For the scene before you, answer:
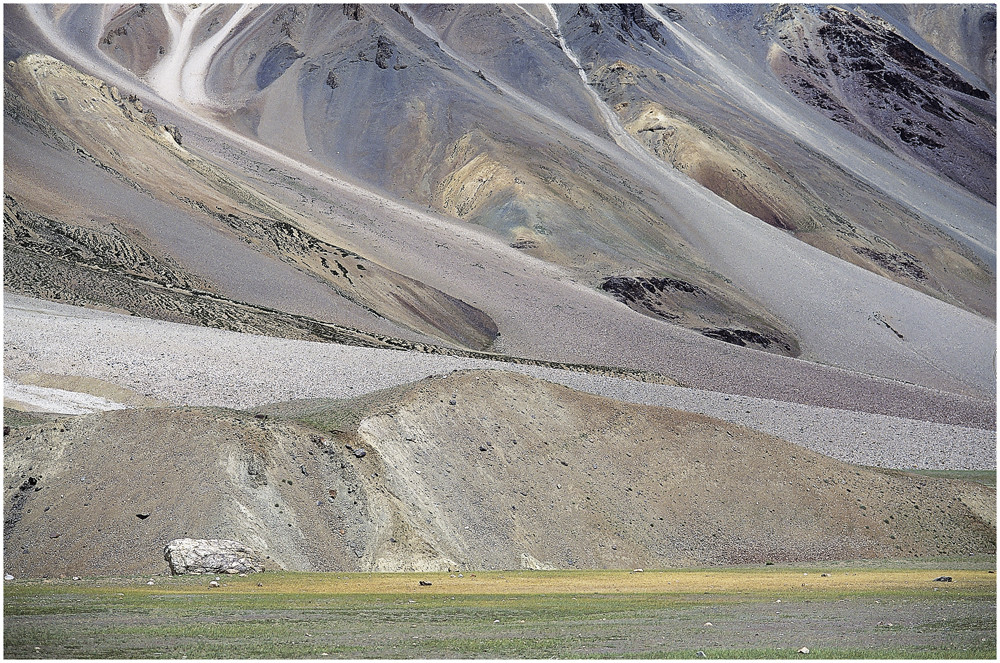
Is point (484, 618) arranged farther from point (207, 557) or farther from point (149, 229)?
point (149, 229)

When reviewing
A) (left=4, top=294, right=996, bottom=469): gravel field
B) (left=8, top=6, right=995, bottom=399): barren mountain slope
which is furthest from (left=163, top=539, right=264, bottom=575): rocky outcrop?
(left=8, top=6, right=995, bottom=399): barren mountain slope

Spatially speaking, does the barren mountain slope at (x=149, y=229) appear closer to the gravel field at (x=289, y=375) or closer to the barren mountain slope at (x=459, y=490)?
the gravel field at (x=289, y=375)

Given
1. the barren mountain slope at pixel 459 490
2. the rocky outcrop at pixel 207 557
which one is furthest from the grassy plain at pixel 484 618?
the barren mountain slope at pixel 459 490

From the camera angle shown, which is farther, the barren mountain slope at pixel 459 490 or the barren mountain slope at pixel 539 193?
the barren mountain slope at pixel 539 193

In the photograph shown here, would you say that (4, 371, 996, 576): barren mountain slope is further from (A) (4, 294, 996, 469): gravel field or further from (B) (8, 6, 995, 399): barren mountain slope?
(B) (8, 6, 995, 399): barren mountain slope

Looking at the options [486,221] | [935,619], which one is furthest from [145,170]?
[935,619]

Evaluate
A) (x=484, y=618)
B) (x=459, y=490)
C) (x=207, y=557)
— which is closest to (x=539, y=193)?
(x=459, y=490)
